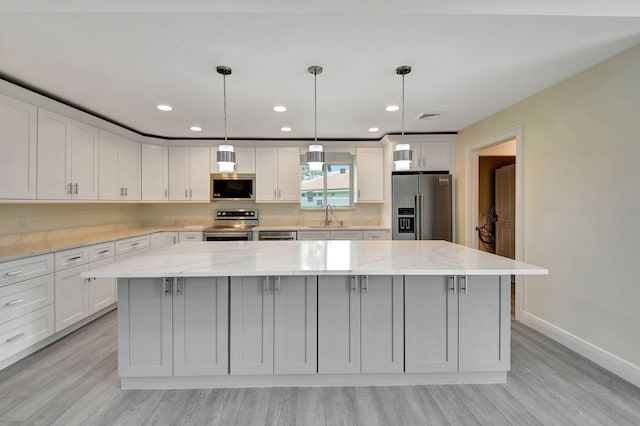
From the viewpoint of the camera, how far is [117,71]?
8.17ft

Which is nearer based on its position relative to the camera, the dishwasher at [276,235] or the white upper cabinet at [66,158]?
the white upper cabinet at [66,158]

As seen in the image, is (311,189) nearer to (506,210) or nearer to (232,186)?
(232,186)

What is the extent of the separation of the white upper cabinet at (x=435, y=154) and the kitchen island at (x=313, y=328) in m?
2.77

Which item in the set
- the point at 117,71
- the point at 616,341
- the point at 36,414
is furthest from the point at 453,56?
the point at 36,414

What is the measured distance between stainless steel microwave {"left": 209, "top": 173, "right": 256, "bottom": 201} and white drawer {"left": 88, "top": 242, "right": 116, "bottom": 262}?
1691 millimetres

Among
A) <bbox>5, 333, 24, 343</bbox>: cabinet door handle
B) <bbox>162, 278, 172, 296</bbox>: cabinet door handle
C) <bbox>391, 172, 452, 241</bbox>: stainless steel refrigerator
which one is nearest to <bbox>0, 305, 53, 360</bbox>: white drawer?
<bbox>5, 333, 24, 343</bbox>: cabinet door handle

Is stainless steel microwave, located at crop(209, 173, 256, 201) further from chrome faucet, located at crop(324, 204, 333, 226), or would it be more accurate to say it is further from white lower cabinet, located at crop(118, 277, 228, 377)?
white lower cabinet, located at crop(118, 277, 228, 377)

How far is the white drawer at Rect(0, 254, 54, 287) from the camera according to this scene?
7.83 ft

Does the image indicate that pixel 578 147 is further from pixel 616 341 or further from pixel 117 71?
pixel 117 71

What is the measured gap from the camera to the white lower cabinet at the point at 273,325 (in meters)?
2.14

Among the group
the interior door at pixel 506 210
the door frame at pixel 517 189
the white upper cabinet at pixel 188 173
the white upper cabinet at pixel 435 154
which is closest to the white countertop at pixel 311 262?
the door frame at pixel 517 189

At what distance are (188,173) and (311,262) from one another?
372 centimetres

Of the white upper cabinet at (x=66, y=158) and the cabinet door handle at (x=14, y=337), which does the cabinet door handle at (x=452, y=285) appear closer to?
the cabinet door handle at (x=14, y=337)

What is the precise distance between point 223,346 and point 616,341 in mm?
2921
